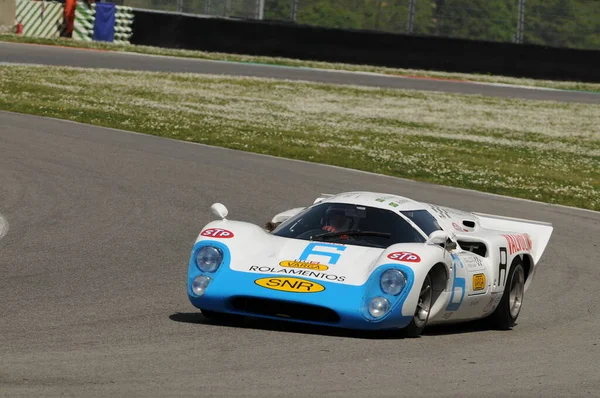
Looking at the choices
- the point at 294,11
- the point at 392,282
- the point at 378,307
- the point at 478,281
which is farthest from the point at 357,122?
the point at 378,307

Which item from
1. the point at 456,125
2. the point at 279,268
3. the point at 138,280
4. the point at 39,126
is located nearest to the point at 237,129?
the point at 39,126

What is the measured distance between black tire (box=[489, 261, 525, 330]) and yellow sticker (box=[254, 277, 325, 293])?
Answer: 2078 mm

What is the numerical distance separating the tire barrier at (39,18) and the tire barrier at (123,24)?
2.28 meters

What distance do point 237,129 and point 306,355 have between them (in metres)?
16.7

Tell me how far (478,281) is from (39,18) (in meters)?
34.4

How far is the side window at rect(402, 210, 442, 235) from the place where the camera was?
9195mm

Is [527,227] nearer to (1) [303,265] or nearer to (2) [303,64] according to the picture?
(1) [303,265]

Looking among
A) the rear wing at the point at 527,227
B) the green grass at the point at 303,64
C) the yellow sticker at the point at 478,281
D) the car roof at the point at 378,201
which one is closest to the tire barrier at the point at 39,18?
the green grass at the point at 303,64

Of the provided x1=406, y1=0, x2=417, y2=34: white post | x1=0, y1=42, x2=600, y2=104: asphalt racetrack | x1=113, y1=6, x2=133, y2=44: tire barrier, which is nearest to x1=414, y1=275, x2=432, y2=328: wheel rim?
x1=0, y1=42, x2=600, y2=104: asphalt racetrack

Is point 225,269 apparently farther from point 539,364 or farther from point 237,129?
point 237,129

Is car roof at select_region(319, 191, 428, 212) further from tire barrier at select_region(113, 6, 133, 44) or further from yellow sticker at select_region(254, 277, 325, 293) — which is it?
tire barrier at select_region(113, 6, 133, 44)

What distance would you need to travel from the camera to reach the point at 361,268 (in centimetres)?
823

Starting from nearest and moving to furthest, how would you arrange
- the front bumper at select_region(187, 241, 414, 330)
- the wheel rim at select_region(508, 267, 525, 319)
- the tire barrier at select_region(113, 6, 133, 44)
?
the front bumper at select_region(187, 241, 414, 330)
the wheel rim at select_region(508, 267, 525, 319)
the tire barrier at select_region(113, 6, 133, 44)

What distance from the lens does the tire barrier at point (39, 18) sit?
41000mm
